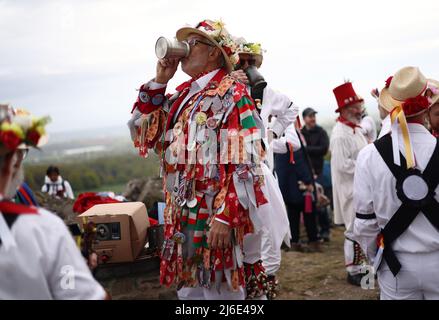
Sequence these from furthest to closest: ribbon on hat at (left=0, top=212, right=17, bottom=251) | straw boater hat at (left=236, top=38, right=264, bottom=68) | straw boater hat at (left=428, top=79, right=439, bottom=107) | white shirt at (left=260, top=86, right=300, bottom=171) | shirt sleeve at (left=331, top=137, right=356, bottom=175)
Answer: shirt sleeve at (left=331, top=137, right=356, bottom=175) → white shirt at (left=260, top=86, right=300, bottom=171) → straw boater hat at (left=236, top=38, right=264, bottom=68) → straw boater hat at (left=428, top=79, right=439, bottom=107) → ribbon on hat at (left=0, top=212, right=17, bottom=251)

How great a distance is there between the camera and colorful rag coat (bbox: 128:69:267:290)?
312 centimetres

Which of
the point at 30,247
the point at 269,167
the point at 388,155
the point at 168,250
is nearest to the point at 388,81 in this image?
the point at 388,155

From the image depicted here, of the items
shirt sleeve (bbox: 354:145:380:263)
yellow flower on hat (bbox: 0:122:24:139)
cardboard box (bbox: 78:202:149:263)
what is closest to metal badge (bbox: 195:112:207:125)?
shirt sleeve (bbox: 354:145:380:263)

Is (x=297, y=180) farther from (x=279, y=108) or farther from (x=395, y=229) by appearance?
(x=395, y=229)

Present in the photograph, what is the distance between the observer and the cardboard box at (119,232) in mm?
3920

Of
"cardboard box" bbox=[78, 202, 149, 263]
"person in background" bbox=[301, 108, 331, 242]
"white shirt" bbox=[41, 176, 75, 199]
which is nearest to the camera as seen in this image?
"cardboard box" bbox=[78, 202, 149, 263]

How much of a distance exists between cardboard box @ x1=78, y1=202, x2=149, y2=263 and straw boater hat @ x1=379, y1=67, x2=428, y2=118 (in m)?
1.97

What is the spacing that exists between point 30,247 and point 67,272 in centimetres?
19

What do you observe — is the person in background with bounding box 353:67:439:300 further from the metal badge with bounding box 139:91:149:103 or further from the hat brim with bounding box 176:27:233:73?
the metal badge with bounding box 139:91:149:103

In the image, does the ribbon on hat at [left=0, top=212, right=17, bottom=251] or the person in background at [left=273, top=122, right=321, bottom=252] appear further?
the person in background at [left=273, top=122, right=321, bottom=252]
